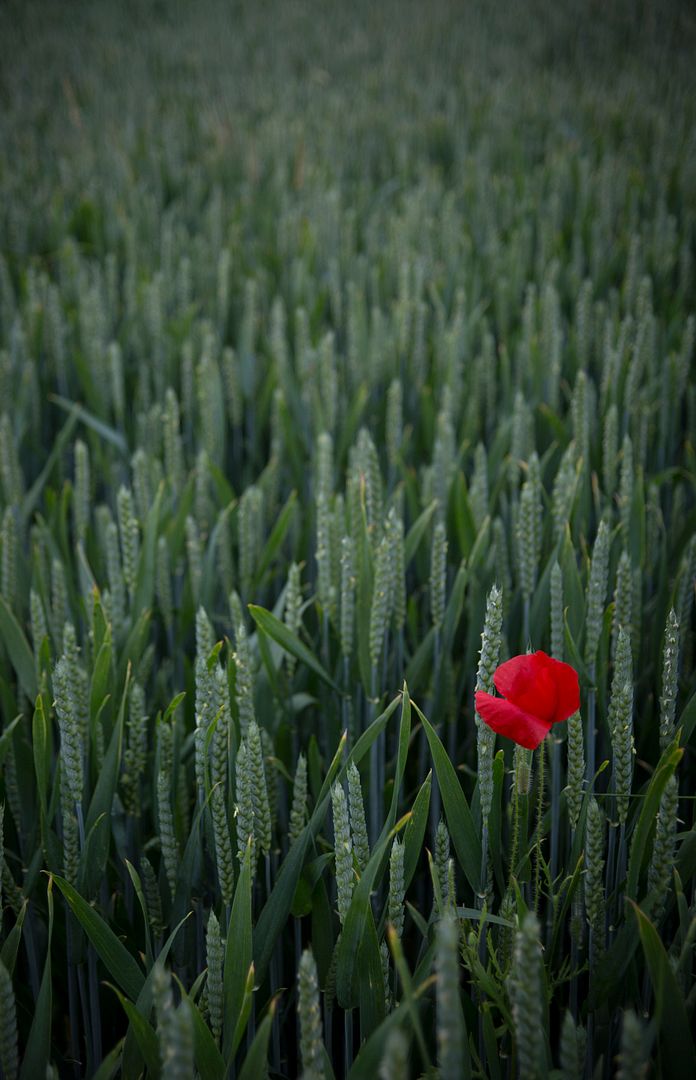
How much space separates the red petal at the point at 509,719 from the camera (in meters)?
0.53

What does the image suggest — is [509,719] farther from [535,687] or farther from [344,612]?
[344,612]

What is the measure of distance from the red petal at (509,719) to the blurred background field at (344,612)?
0.19 ft

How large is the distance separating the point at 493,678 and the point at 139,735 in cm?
33

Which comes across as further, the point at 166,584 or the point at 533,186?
the point at 533,186

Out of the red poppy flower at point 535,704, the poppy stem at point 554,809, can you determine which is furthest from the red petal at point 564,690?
the poppy stem at point 554,809

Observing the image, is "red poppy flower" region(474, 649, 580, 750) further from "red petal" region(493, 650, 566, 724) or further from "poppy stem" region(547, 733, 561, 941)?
"poppy stem" region(547, 733, 561, 941)

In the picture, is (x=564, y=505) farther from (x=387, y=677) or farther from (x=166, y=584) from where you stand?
(x=166, y=584)

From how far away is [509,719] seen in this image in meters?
0.53

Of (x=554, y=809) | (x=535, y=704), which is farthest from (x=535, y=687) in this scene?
(x=554, y=809)

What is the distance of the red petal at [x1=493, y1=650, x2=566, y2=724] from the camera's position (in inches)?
20.7

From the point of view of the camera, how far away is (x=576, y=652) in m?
0.73

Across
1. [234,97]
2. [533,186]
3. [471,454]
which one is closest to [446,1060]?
[471,454]

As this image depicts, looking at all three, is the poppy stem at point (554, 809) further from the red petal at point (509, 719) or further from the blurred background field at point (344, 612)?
the red petal at point (509, 719)

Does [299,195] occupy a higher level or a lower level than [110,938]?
higher
